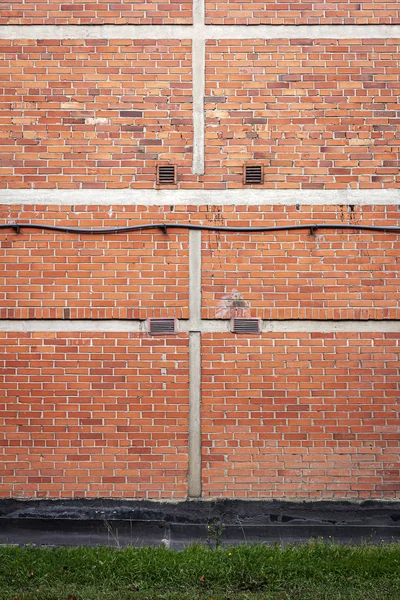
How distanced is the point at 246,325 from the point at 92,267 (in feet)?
5.88

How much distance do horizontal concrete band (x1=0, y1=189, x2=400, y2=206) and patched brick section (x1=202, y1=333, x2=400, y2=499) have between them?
146 cm

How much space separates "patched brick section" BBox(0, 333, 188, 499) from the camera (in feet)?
18.2

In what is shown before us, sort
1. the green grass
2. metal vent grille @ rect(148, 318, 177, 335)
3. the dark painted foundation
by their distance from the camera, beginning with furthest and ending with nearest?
1. metal vent grille @ rect(148, 318, 177, 335)
2. the dark painted foundation
3. the green grass

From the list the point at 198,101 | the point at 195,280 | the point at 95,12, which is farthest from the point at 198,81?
the point at 195,280

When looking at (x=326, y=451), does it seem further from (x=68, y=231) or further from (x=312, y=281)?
(x=68, y=231)

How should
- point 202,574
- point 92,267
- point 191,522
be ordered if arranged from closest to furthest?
1. point 202,574
2. point 191,522
3. point 92,267

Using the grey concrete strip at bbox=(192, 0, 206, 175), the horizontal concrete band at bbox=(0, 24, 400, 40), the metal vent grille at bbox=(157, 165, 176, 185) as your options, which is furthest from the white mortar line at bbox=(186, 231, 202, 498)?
the horizontal concrete band at bbox=(0, 24, 400, 40)

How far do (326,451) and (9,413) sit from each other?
342cm

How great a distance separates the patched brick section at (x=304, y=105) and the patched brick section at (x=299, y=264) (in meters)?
0.48

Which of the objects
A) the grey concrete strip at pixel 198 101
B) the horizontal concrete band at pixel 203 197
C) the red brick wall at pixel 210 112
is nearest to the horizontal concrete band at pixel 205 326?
the horizontal concrete band at pixel 203 197

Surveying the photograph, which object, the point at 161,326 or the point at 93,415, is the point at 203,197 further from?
the point at 93,415

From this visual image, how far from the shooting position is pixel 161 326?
5652 mm

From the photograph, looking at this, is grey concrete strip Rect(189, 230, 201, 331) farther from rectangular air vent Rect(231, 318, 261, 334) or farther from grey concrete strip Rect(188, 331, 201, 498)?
rectangular air vent Rect(231, 318, 261, 334)

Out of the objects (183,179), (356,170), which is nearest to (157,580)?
(183,179)
